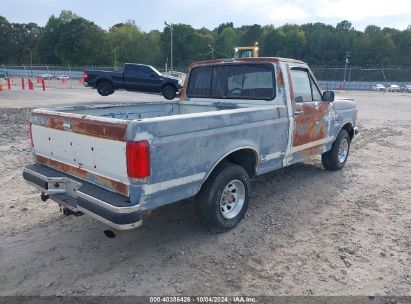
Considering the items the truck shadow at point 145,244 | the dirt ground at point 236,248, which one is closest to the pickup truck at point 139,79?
the dirt ground at point 236,248

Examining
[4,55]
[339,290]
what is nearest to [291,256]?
[339,290]

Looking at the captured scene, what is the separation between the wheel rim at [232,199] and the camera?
4.28 m

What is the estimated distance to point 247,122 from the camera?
4242 millimetres

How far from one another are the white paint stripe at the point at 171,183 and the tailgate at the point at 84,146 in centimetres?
21

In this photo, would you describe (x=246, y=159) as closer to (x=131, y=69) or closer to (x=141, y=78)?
(x=141, y=78)

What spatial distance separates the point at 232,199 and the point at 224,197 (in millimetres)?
201

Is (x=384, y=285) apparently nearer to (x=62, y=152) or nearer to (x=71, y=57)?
(x=62, y=152)

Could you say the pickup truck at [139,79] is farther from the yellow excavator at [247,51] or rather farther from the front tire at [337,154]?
the front tire at [337,154]

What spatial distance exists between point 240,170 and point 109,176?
1565 mm

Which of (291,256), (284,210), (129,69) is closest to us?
(291,256)

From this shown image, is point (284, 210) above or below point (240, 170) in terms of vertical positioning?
below

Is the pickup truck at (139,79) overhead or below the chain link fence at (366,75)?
below

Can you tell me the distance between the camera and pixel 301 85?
5.52 meters

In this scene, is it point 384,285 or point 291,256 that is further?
point 291,256
